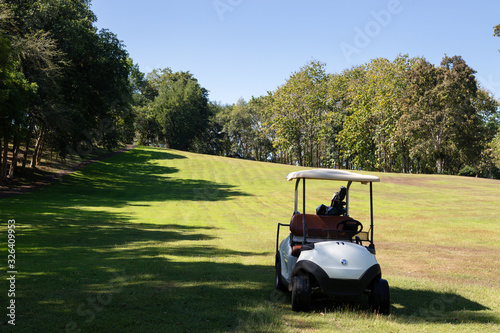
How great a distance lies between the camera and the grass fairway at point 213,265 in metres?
5.83

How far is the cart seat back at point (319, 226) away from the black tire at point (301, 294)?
1144mm

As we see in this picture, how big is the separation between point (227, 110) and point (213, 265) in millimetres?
91754

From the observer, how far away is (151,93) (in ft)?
296

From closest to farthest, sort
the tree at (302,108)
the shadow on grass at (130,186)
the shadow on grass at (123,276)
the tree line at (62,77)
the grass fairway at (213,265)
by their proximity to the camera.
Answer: the shadow on grass at (123,276), the grass fairway at (213,265), the tree line at (62,77), the shadow on grass at (130,186), the tree at (302,108)

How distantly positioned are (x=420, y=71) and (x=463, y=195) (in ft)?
82.4

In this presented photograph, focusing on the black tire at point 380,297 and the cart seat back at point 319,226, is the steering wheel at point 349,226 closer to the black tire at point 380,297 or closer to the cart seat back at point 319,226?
the cart seat back at point 319,226

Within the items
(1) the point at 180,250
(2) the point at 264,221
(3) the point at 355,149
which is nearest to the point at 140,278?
(1) the point at 180,250

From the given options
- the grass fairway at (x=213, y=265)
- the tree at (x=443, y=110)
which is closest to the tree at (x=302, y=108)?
the tree at (x=443, y=110)

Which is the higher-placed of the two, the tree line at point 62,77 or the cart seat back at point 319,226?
the tree line at point 62,77

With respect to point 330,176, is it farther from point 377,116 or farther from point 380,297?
point 377,116

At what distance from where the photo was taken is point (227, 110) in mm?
100375

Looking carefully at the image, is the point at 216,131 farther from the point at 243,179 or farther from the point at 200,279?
the point at 200,279

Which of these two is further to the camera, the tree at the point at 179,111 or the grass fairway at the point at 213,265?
the tree at the point at 179,111

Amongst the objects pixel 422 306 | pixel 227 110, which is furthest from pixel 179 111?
pixel 422 306
